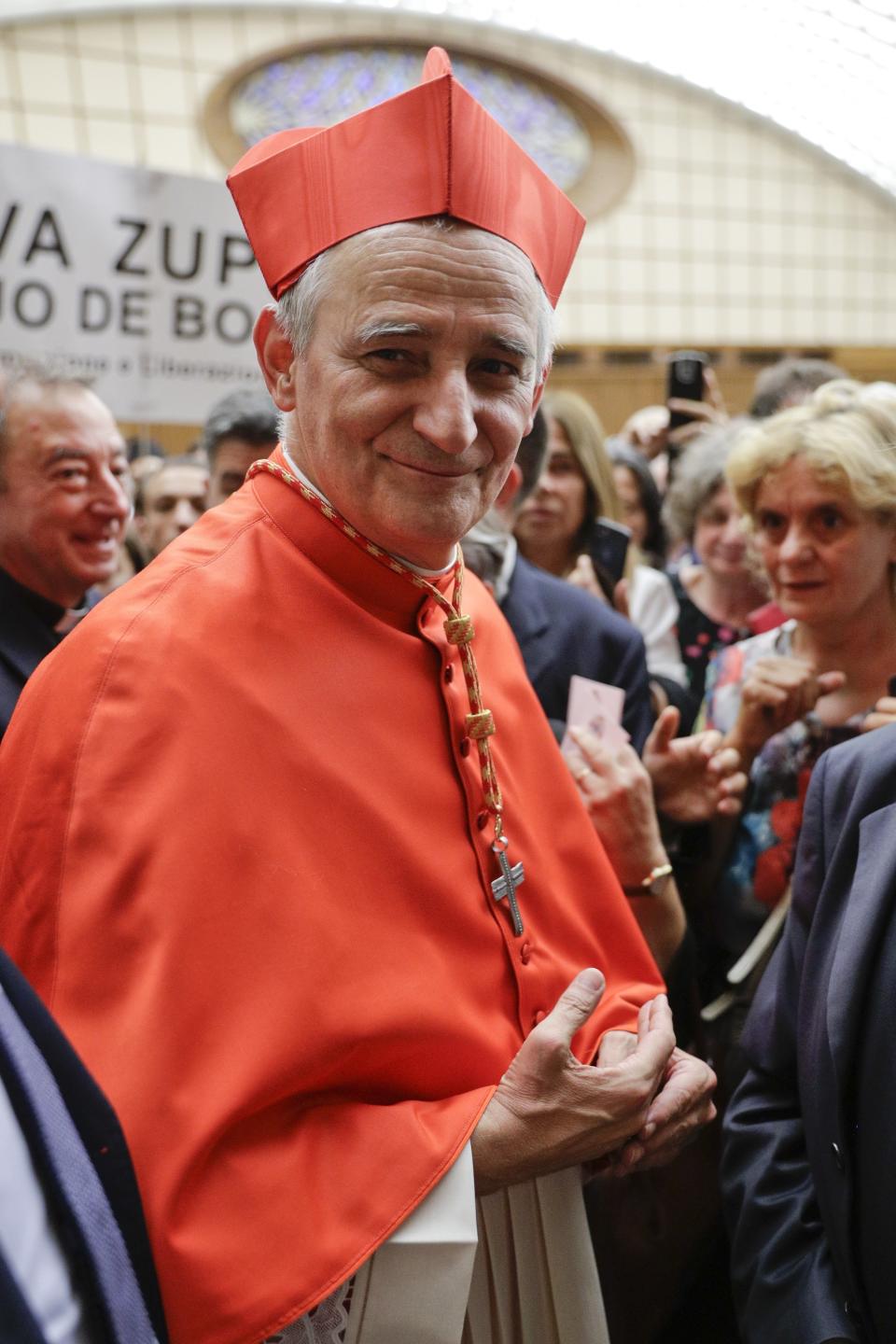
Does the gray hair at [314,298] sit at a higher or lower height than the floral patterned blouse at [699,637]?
higher

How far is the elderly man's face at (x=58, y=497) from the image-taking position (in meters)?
2.70

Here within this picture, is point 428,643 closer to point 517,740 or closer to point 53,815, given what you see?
point 517,740

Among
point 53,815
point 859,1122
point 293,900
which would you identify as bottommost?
point 859,1122

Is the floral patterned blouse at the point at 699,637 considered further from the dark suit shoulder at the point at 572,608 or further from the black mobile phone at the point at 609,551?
the dark suit shoulder at the point at 572,608

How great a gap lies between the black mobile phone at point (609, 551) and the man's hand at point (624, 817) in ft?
5.40

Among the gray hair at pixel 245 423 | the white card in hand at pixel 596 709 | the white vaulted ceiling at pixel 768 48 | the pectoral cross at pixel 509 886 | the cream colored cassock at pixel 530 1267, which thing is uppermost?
the white vaulted ceiling at pixel 768 48

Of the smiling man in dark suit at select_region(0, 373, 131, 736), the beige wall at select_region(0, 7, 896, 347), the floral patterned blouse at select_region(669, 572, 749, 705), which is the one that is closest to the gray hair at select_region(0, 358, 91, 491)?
the smiling man in dark suit at select_region(0, 373, 131, 736)

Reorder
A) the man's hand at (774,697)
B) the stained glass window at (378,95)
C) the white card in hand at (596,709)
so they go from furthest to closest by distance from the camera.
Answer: the stained glass window at (378,95) → the man's hand at (774,697) → the white card in hand at (596,709)

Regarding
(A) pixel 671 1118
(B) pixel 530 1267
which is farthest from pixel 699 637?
(B) pixel 530 1267

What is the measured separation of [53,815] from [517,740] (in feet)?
2.47

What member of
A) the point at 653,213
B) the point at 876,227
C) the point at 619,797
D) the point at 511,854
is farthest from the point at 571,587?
the point at 876,227

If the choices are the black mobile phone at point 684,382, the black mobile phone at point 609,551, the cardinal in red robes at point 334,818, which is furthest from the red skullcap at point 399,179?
the black mobile phone at point 684,382

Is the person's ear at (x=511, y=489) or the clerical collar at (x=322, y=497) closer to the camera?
the clerical collar at (x=322, y=497)

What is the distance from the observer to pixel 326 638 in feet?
5.25
